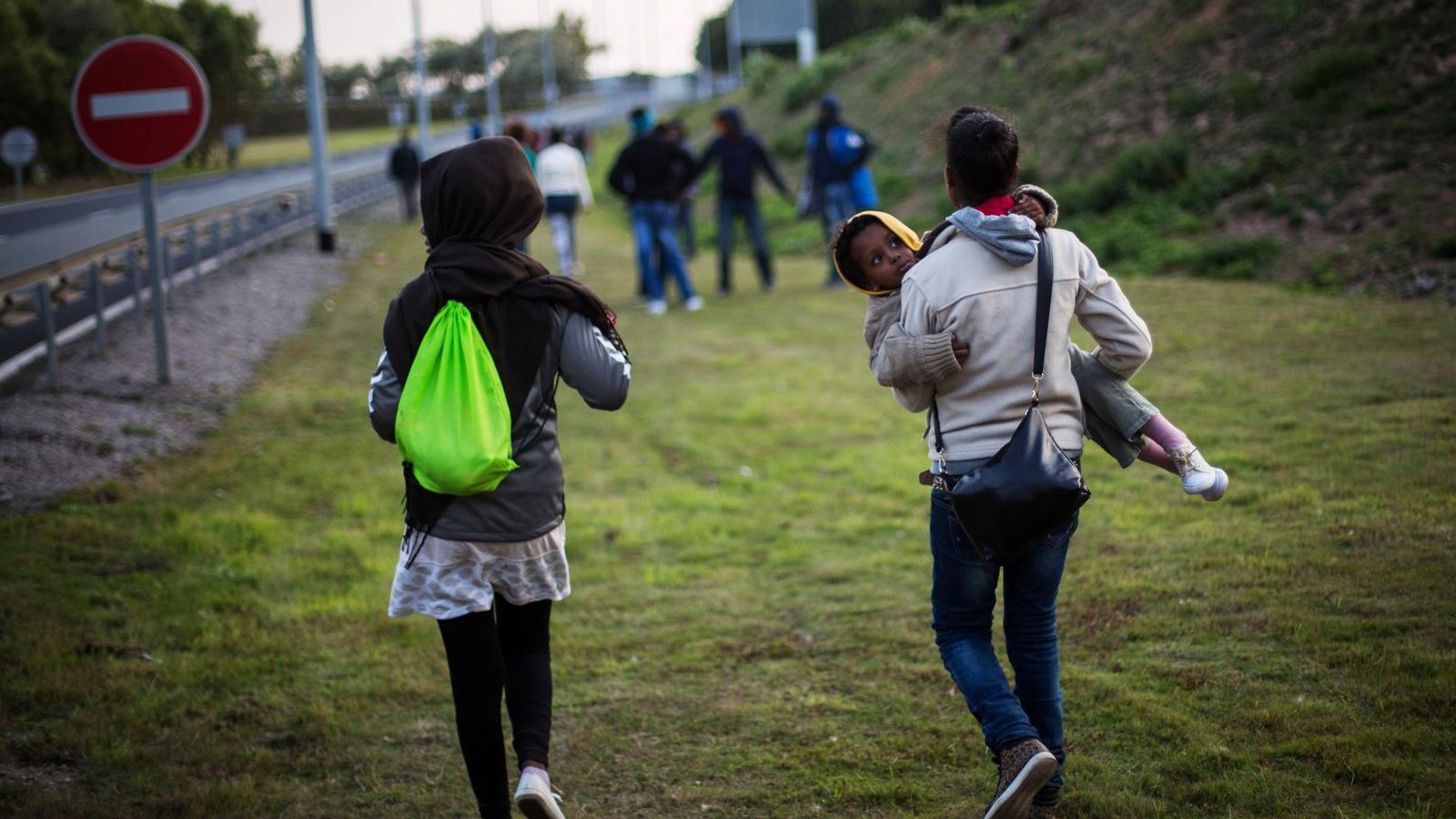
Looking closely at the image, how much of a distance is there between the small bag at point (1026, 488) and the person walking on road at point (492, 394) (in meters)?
0.90

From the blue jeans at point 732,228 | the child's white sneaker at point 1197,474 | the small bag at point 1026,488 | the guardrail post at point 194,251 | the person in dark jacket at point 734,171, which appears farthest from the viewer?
the blue jeans at point 732,228

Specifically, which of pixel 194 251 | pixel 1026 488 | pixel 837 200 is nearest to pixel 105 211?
pixel 194 251

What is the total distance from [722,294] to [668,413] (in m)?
5.55

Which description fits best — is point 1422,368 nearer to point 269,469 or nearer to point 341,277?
point 269,469

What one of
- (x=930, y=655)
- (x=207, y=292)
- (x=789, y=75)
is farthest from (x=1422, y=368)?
(x=789, y=75)

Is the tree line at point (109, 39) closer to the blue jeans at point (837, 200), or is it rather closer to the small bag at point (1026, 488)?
the blue jeans at point (837, 200)

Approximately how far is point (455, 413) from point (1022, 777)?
158 centimetres

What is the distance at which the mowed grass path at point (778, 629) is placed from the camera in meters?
3.64

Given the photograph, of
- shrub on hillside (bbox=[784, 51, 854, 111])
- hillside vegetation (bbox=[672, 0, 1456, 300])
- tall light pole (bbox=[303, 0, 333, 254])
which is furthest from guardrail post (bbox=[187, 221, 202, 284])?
shrub on hillside (bbox=[784, 51, 854, 111])

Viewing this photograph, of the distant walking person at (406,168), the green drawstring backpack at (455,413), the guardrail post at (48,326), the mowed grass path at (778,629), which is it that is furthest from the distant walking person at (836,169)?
the distant walking person at (406,168)

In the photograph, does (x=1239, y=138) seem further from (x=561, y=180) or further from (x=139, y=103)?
(x=139, y=103)

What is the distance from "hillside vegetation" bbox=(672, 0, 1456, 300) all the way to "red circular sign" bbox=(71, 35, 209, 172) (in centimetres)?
848

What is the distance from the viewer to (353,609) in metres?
5.30

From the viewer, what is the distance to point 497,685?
3150mm
